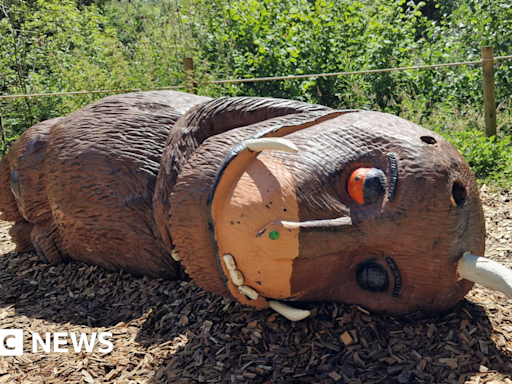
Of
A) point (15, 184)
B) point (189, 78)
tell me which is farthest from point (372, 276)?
point (189, 78)

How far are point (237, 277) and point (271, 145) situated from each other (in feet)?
1.94

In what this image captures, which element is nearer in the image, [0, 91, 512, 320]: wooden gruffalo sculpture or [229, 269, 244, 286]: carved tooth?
[0, 91, 512, 320]: wooden gruffalo sculpture

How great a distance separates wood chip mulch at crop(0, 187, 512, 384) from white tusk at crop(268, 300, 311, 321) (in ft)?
0.52

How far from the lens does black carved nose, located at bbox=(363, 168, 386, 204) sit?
219cm

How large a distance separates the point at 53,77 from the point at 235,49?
2659 millimetres

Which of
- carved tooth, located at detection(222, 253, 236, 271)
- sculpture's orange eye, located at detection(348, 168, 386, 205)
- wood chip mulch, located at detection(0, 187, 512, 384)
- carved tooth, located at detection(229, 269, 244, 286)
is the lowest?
wood chip mulch, located at detection(0, 187, 512, 384)

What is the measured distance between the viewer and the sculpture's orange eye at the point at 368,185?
7.19 ft

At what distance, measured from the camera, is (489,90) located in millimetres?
5277

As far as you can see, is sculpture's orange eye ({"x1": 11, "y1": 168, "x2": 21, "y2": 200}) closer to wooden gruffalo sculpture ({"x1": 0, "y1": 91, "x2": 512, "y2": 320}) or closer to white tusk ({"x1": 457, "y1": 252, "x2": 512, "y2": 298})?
wooden gruffalo sculpture ({"x1": 0, "y1": 91, "x2": 512, "y2": 320})

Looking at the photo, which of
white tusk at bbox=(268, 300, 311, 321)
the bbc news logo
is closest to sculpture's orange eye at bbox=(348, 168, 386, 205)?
white tusk at bbox=(268, 300, 311, 321)

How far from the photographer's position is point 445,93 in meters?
6.44

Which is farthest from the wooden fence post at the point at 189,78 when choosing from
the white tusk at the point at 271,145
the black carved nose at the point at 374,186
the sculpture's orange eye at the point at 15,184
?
the black carved nose at the point at 374,186

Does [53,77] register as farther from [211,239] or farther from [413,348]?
[413,348]

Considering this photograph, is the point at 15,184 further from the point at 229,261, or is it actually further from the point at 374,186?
the point at 374,186
